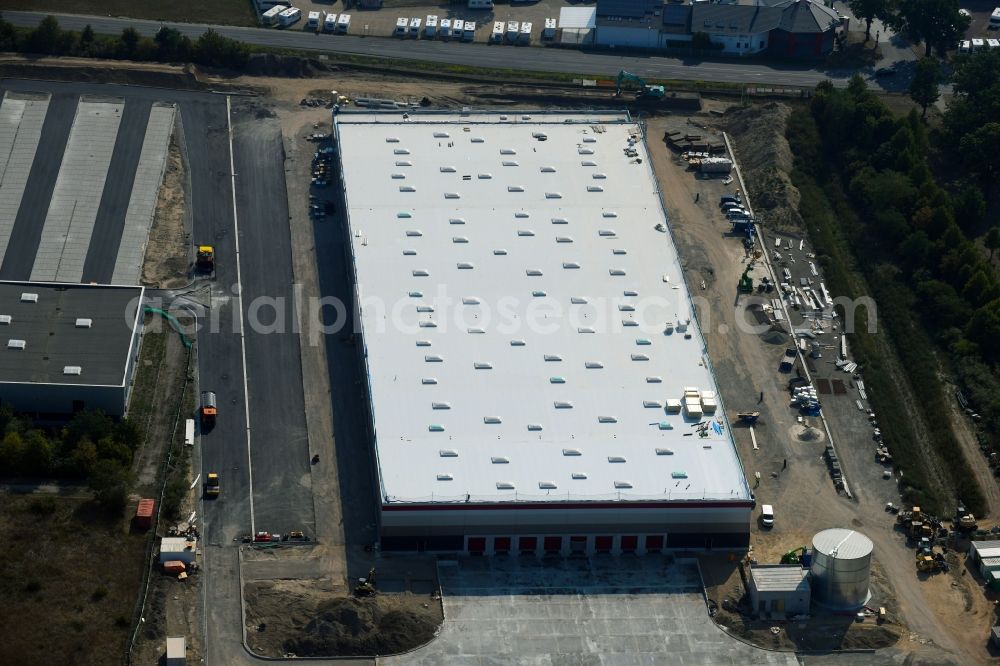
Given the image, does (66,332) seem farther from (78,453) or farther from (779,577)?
(779,577)

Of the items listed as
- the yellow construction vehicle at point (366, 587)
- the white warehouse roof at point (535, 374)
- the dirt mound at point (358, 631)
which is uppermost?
the white warehouse roof at point (535, 374)

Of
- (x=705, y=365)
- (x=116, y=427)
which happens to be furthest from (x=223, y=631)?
(x=705, y=365)

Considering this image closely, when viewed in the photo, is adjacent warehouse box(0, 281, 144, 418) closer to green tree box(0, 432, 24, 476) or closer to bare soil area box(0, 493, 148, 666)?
green tree box(0, 432, 24, 476)

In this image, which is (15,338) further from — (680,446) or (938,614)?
(938,614)

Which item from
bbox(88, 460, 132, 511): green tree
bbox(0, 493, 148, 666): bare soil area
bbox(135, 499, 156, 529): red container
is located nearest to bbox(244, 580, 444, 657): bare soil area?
bbox(0, 493, 148, 666): bare soil area

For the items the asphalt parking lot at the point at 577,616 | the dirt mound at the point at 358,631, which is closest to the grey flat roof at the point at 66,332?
the dirt mound at the point at 358,631

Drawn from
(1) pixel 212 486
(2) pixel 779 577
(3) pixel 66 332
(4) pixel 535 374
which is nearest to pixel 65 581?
(1) pixel 212 486

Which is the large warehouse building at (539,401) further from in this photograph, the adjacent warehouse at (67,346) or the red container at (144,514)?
the adjacent warehouse at (67,346)
